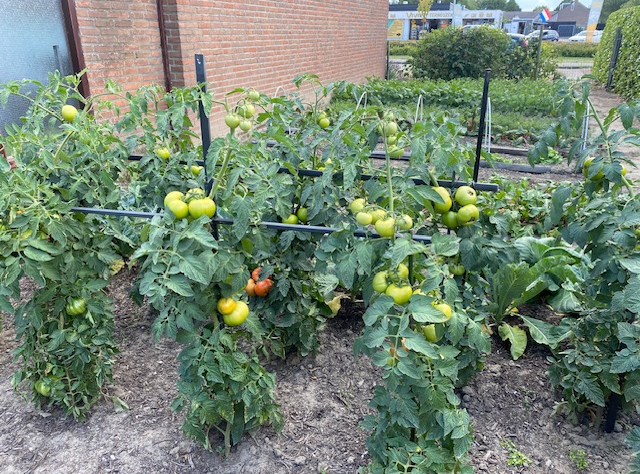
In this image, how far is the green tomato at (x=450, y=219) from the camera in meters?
1.88

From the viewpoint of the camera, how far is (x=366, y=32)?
12.7m

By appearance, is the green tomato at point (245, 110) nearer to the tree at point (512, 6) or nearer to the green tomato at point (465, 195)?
the green tomato at point (465, 195)

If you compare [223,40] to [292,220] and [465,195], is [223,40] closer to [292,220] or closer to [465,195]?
[292,220]

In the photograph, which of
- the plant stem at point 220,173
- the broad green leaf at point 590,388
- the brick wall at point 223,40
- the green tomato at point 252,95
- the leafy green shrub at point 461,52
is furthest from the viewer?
the leafy green shrub at point 461,52

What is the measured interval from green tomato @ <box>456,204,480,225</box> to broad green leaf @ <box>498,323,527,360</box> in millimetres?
1076

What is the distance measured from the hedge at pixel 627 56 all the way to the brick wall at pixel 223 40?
19.5 feet

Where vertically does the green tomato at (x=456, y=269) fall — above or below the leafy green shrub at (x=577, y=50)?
above

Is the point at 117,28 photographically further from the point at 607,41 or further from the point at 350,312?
the point at 607,41

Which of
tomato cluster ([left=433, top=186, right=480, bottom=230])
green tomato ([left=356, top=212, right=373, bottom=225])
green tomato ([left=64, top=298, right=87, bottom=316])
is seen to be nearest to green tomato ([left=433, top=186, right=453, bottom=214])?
tomato cluster ([left=433, top=186, right=480, bottom=230])

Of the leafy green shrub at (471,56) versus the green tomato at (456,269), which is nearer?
the green tomato at (456,269)

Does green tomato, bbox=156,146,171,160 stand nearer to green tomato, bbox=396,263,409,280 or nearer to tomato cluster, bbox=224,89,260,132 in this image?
tomato cluster, bbox=224,89,260,132

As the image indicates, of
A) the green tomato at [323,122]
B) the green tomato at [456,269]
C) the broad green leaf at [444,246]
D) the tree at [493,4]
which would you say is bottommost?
the green tomato at [456,269]

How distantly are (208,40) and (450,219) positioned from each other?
5.17 m

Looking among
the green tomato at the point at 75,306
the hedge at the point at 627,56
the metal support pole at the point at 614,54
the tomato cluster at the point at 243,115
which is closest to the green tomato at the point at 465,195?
the tomato cluster at the point at 243,115
